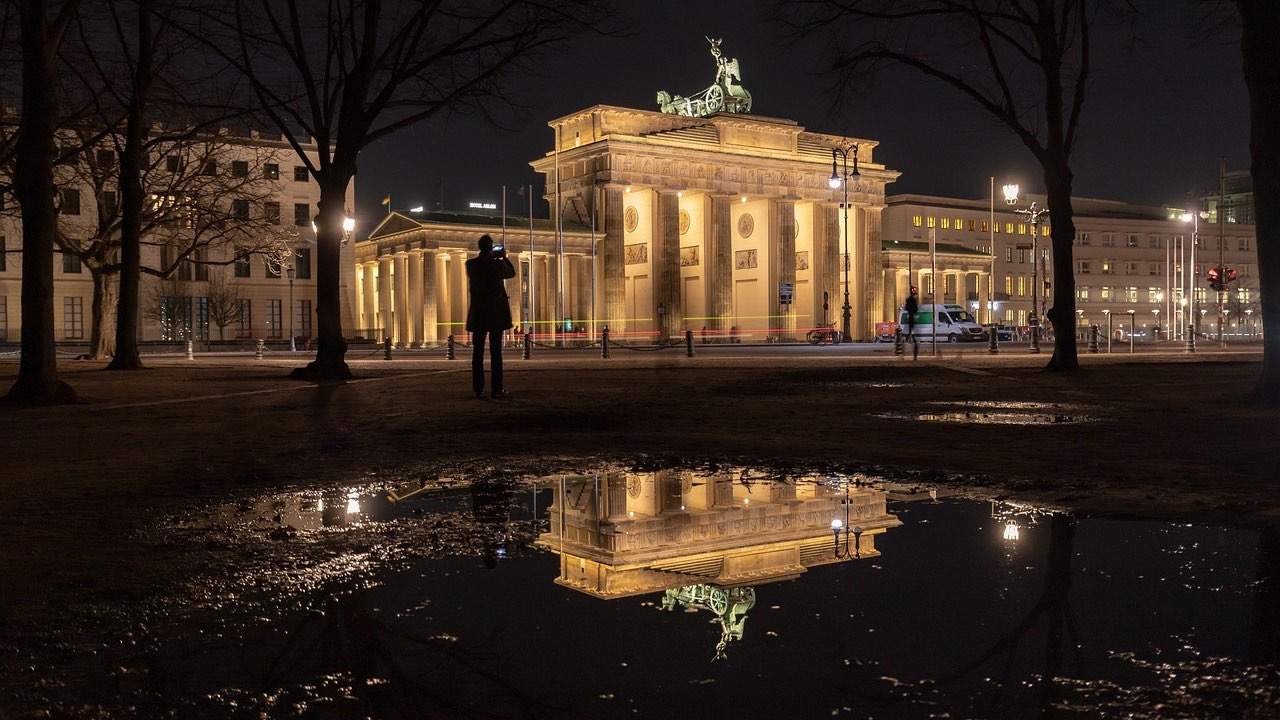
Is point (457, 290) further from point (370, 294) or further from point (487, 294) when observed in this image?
point (487, 294)

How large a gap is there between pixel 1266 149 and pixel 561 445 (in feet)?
34.2

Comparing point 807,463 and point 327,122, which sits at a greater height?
point 327,122

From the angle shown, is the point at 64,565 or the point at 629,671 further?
the point at 64,565

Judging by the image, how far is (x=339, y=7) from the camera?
23797 mm

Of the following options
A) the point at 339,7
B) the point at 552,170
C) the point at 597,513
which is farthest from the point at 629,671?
the point at 552,170

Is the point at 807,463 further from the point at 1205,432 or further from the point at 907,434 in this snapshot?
the point at 1205,432

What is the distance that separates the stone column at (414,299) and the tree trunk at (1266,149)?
62.3m

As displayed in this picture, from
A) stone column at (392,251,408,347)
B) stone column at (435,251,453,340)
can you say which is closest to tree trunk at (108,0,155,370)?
stone column at (435,251,453,340)

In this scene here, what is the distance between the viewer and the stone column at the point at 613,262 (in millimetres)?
75438

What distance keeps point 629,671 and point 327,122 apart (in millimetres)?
22653

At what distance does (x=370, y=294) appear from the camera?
296 ft

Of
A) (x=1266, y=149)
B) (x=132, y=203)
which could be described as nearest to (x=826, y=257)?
(x=132, y=203)

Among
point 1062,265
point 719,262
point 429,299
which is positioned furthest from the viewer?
point 719,262

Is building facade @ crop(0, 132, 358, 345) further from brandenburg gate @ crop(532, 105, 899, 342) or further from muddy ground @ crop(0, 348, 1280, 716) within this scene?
muddy ground @ crop(0, 348, 1280, 716)
